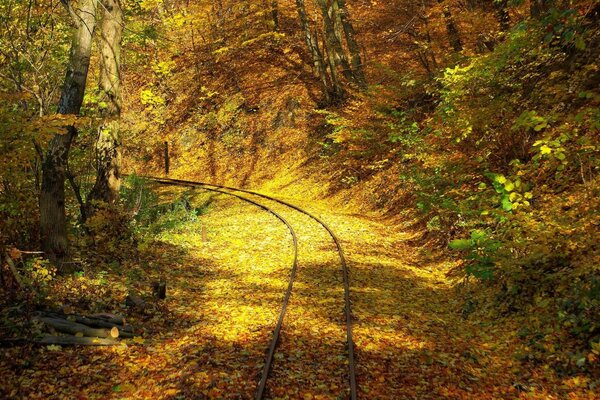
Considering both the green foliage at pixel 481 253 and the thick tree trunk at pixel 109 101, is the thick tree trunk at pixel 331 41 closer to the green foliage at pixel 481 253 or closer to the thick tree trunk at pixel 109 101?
the thick tree trunk at pixel 109 101

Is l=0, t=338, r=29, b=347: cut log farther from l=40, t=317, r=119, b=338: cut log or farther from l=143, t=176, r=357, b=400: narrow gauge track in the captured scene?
l=143, t=176, r=357, b=400: narrow gauge track

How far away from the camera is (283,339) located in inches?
296

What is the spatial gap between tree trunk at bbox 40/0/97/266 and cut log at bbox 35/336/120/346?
2.67m

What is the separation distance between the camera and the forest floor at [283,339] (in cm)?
609

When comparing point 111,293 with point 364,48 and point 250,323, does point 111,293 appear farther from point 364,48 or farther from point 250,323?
point 364,48

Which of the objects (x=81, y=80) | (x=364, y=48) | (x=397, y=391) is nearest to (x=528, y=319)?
(x=397, y=391)

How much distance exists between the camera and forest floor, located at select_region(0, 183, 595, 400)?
20.0 ft

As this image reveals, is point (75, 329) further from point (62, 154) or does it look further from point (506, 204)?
point (506, 204)

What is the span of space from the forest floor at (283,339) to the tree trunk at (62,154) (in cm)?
90

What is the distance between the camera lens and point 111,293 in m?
8.83

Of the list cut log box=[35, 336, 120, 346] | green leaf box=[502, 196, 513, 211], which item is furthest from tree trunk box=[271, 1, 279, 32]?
cut log box=[35, 336, 120, 346]

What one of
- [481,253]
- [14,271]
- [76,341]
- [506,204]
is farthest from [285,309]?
[14,271]

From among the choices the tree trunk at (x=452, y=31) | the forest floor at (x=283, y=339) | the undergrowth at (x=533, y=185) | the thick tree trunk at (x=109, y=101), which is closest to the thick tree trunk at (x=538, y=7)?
the undergrowth at (x=533, y=185)

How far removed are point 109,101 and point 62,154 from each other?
2.98 meters
